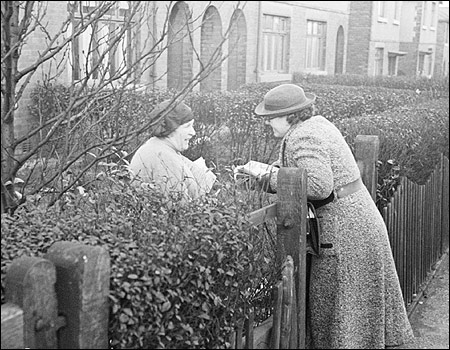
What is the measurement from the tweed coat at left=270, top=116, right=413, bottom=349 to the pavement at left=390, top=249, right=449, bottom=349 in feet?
3.47

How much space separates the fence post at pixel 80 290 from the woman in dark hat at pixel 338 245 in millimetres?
1996

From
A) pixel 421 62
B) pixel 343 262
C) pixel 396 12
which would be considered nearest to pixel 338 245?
pixel 343 262

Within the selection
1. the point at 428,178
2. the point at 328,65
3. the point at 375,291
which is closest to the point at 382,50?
the point at 328,65

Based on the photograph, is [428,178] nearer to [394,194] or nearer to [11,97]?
[394,194]

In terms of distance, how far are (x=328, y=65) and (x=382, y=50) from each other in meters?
7.43

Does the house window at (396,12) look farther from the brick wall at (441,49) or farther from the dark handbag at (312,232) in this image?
the dark handbag at (312,232)

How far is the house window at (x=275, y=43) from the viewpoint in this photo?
25438 mm

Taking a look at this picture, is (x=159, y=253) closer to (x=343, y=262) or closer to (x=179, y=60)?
(x=343, y=262)

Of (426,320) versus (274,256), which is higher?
(274,256)

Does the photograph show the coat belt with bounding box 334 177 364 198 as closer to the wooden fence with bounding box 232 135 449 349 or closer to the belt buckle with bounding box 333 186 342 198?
the belt buckle with bounding box 333 186 342 198

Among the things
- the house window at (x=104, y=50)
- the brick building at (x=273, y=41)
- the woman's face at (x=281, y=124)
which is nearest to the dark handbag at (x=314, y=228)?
the woman's face at (x=281, y=124)

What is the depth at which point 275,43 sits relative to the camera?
86.8 feet

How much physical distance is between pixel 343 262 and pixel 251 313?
1309 mm

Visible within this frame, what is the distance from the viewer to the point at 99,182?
14.5ft
